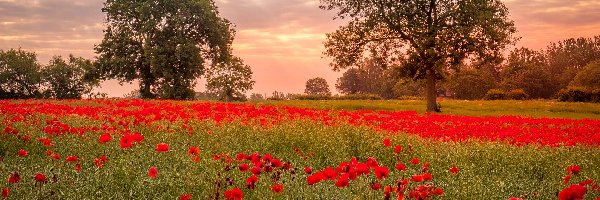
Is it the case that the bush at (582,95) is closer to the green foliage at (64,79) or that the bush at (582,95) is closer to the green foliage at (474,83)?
the green foliage at (474,83)

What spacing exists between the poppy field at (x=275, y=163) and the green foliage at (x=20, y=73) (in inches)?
Answer: 2257

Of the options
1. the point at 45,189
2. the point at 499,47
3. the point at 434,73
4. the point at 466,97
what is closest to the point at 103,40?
the point at 434,73

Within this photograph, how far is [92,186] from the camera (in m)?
6.44

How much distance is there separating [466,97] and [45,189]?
345 ft

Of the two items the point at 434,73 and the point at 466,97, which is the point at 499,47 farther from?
the point at 466,97

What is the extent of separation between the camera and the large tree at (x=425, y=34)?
3450 centimetres

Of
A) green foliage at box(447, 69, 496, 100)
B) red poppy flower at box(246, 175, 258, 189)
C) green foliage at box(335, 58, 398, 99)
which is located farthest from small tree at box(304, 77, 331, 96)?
red poppy flower at box(246, 175, 258, 189)

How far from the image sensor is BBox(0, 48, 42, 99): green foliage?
63.5 m

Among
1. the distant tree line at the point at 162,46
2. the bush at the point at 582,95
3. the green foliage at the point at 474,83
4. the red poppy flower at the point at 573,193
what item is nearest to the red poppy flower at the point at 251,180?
the red poppy flower at the point at 573,193

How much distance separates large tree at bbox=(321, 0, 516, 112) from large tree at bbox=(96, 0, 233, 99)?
1628cm

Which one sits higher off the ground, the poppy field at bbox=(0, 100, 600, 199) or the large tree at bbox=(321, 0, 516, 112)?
the large tree at bbox=(321, 0, 516, 112)

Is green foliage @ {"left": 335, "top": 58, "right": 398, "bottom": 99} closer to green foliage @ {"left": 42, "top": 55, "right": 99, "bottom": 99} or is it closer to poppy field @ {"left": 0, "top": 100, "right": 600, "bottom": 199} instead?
green foliage @ {"left": 42, "top": 55, "right": 99, "bottom": 99}

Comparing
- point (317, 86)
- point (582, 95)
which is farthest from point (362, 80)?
point (582, 95)

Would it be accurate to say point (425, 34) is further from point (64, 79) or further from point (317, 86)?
point (317, 86)
